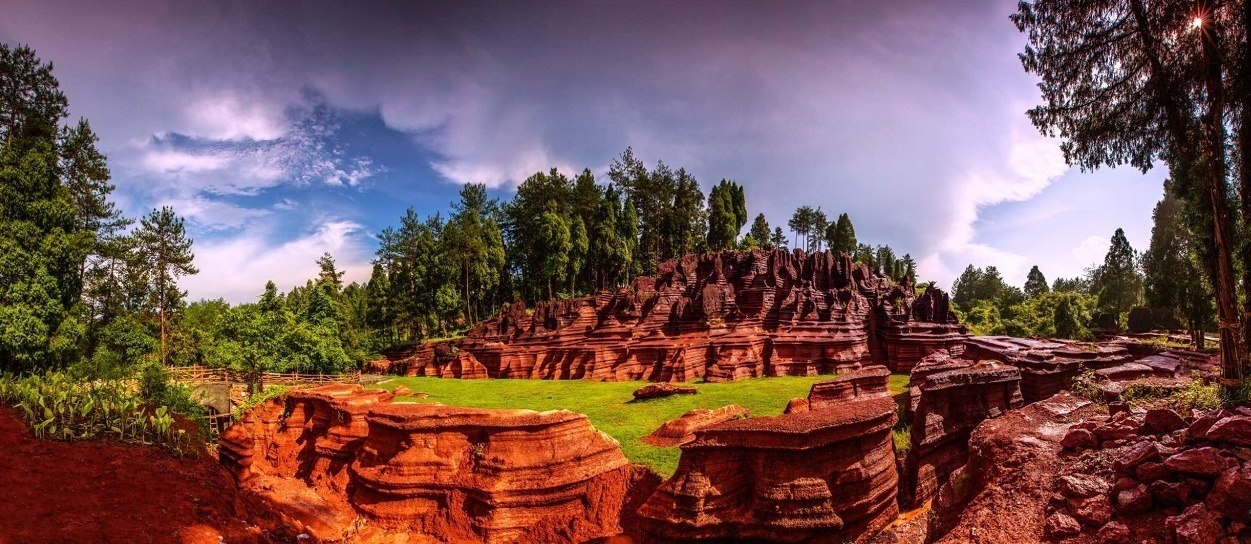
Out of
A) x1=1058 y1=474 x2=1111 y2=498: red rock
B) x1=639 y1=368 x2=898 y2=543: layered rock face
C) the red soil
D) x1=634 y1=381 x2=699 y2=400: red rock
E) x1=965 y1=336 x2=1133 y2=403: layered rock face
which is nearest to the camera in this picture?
x1=1058 y1=474 x2=1111 y2=498: red rock

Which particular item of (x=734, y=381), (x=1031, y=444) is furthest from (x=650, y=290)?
(x=1031, y=444)

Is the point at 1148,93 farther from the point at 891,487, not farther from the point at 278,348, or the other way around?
the point at 278,348

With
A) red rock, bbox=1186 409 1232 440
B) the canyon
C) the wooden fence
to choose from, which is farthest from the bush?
the wooden fence

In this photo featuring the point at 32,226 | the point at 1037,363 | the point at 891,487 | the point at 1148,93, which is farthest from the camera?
the point at 32,226

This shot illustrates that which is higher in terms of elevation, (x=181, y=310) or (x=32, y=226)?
(x=32, y=226)

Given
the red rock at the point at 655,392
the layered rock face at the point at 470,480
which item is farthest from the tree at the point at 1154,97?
the red rock at the point at 655,392

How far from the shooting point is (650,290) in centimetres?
3862

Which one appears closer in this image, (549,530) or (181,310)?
(549,530)

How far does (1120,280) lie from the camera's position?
56344mm

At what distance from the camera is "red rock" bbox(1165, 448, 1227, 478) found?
4281 mm

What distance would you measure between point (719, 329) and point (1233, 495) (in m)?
27.9

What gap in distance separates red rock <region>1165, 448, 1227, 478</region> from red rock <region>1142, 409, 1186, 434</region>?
101cm

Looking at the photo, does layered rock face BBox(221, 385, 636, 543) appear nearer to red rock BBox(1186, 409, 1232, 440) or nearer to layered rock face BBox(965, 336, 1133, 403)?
red rock BBox(1186, 409, 1232, 440)

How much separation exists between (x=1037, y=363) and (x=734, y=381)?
532 inches
